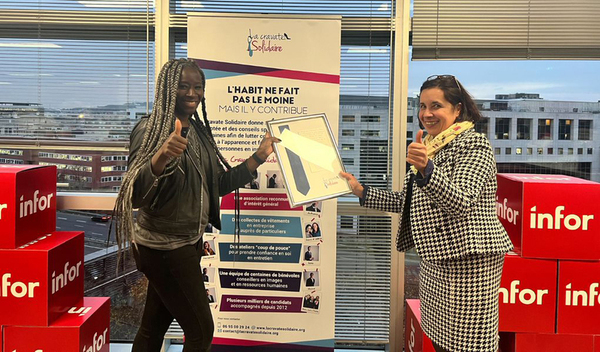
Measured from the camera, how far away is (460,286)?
1.68 metres

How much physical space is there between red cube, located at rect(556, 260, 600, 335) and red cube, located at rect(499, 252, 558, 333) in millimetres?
37

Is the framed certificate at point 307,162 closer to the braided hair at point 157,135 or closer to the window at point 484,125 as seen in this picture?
the braided hair at point 157,135

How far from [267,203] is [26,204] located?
1.26m

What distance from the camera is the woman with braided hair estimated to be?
72.3 inches

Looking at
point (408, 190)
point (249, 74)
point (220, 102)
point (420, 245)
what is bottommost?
point (420, 245)

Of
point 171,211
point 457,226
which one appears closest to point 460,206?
point 457,226

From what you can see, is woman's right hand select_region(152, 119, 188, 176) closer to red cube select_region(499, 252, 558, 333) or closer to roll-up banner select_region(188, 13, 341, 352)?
roll-up banner select_region(188, 13, 341, 352)

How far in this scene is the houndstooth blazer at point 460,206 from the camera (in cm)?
156

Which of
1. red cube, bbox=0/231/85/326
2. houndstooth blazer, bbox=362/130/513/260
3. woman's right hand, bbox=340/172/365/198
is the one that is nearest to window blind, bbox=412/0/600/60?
woman's right hand, bbox=340/172/365/198

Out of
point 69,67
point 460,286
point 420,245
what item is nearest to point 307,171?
point 420,245

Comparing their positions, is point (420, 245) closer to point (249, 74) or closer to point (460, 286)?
point (460, 286)

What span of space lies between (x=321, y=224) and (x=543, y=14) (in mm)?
1926

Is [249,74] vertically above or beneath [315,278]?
above

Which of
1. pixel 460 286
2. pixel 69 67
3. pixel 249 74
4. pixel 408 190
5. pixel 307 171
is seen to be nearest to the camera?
pixel 460 286
